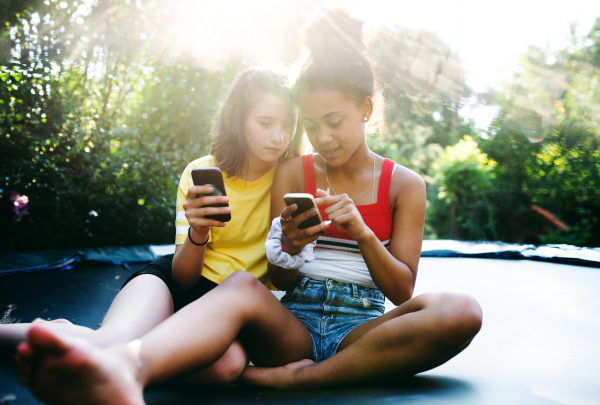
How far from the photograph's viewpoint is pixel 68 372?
617 millimetres

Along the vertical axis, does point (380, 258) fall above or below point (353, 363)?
above

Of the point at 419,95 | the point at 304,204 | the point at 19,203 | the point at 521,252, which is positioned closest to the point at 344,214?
the point at 304,204

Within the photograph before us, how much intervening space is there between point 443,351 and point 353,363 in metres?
0.21

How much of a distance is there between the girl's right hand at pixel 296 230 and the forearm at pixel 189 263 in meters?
0.23

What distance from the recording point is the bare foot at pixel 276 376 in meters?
0.98

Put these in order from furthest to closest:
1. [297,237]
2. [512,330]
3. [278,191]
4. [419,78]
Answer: [419,78] < [512,330] < [278,191] < [297,237]

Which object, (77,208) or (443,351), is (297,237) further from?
(77,208)

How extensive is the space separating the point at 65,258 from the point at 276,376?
6.91 ft

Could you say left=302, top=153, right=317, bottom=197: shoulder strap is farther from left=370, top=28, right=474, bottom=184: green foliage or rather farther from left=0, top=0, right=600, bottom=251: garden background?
left=370, top=28, right=474, bottom=184: green foliage

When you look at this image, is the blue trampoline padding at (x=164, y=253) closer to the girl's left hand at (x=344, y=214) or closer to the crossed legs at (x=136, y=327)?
the crossed legs at (x=136, y=327)

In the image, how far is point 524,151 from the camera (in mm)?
4812

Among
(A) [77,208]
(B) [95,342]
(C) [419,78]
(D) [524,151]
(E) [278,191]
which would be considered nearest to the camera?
(B) [95,342]

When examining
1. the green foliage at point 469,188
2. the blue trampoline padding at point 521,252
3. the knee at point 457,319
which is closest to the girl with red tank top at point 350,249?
the knee at point 457,319

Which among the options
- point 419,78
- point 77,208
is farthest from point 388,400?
point 419,78
